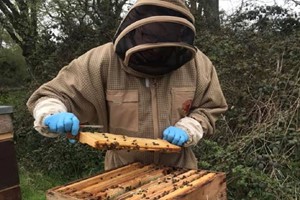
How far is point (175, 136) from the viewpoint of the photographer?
1965 millimetres

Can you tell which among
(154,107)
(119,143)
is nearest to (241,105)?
(154,107)

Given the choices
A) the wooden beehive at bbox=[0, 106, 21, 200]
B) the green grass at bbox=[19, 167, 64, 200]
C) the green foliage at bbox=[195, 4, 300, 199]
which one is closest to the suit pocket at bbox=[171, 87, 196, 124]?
the green foliage at bbox=[195, 4, 300, 199]

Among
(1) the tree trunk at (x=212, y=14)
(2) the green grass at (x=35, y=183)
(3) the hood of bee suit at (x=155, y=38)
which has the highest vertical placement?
(1) the tree trunk at (x=212, y=14)

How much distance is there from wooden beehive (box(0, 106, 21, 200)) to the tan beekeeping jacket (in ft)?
4.16

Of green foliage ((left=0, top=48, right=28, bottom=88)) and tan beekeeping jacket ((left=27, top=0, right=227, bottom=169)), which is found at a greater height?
green foliage ((left=0, top=48, right=28, bottom=88))

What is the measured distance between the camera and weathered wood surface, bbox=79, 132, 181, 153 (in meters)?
1.65

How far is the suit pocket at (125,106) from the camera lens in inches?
81.0

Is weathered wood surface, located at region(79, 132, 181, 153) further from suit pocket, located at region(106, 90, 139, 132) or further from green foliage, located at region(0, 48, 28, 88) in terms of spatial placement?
green foliage, located at region(0, 48, 28, 88)

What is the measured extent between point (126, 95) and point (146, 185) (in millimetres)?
555

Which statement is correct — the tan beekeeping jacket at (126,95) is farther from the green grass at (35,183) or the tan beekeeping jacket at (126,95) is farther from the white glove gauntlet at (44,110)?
the green grass at (35,183)

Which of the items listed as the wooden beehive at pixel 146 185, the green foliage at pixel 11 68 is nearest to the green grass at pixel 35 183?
the wooden beehive at pixel 146 185

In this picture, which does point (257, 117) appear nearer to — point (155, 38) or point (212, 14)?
point (155, 38)

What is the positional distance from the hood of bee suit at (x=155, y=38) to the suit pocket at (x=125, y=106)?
0.12 metres

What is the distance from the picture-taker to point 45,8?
708cm
